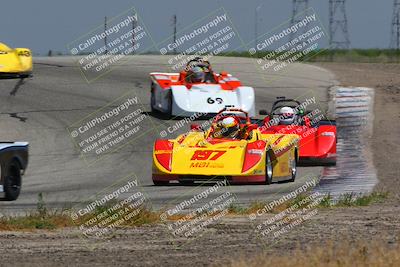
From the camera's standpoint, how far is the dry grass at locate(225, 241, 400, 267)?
29.0ft

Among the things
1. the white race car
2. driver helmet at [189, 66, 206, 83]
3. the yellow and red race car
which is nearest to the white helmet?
the yellow and red race car

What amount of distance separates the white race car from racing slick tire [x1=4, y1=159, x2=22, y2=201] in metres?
13.1

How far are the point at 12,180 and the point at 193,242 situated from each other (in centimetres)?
513

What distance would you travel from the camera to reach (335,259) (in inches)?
360

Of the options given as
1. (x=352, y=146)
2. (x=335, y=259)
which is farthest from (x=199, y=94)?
(x=335, y=259)

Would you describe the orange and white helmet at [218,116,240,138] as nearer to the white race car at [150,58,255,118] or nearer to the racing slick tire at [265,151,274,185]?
the racing slick tire at [265,151,274,185]

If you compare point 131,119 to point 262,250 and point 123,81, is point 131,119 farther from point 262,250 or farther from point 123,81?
point 262,250

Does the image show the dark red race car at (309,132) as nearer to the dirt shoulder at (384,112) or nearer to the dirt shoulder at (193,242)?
the dirt shoulder at (384,112)

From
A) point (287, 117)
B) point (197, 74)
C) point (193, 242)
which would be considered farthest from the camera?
point (197, 74)

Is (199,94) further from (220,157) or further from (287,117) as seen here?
(220,157)

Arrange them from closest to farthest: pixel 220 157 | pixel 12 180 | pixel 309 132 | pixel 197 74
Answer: pixel 12 180
pixel 220 157
pixel 309 132
pixel 197 74

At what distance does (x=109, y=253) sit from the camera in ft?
34.0

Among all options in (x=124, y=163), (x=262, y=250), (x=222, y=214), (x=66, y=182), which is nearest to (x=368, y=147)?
(x=124, y=163)

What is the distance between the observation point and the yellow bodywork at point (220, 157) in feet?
60.6
